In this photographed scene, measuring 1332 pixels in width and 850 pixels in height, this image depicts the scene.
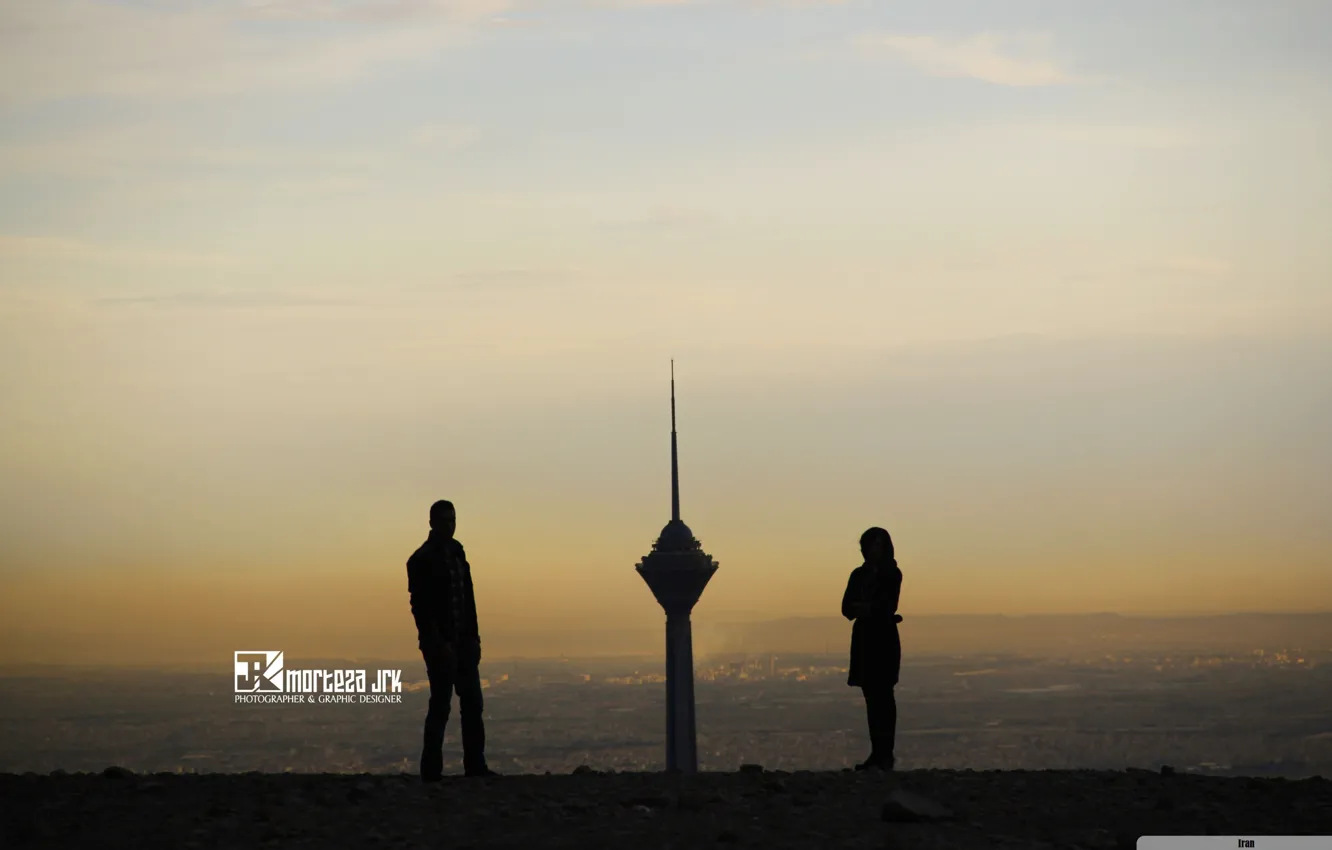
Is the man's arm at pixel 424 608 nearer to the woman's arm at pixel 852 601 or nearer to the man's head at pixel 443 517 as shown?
the man's head at pixel 443 517

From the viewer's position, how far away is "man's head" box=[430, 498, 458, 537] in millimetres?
17391

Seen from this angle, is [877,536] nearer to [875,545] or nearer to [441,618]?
[875,545]

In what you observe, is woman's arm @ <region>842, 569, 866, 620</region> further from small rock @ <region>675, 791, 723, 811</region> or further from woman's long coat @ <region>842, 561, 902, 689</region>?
small rock @ <region>675, 791, 723, 811</region>

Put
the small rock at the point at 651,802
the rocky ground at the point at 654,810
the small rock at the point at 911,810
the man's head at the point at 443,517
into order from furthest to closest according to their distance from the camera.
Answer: the man's head at the point at 443,517, the small rock at the point at 651,802, the small rock at the point at 911,810, the rocky ground at the point at 654,810

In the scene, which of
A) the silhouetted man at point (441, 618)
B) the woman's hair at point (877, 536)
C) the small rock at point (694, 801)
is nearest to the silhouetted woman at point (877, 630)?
the woman's hair at point (877, 536)

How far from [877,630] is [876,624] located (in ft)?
0.22

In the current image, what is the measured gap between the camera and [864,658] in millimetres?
18922

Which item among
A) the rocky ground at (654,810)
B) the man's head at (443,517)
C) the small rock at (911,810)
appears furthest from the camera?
the man's head at (443,517)

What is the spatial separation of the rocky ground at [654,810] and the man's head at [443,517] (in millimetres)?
2554

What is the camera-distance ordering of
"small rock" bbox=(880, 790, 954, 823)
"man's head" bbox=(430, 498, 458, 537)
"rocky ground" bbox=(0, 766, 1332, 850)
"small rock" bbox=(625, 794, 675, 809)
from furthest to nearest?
"man's head" bbox=(430, 498, 458, 537)
"small rock" bbox=(625, 794, 675, 809)
"small rock" bbox=(880, 790, 954, 823)
"rocky ground" bbox=(0, 766, 1332, 850)

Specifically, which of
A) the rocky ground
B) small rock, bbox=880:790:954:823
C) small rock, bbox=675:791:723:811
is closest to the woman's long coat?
the rocky ground

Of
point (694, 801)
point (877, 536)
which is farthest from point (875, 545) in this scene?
point (694, 801)

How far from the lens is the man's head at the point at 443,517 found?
17391 millimetres

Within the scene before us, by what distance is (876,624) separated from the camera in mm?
18953
